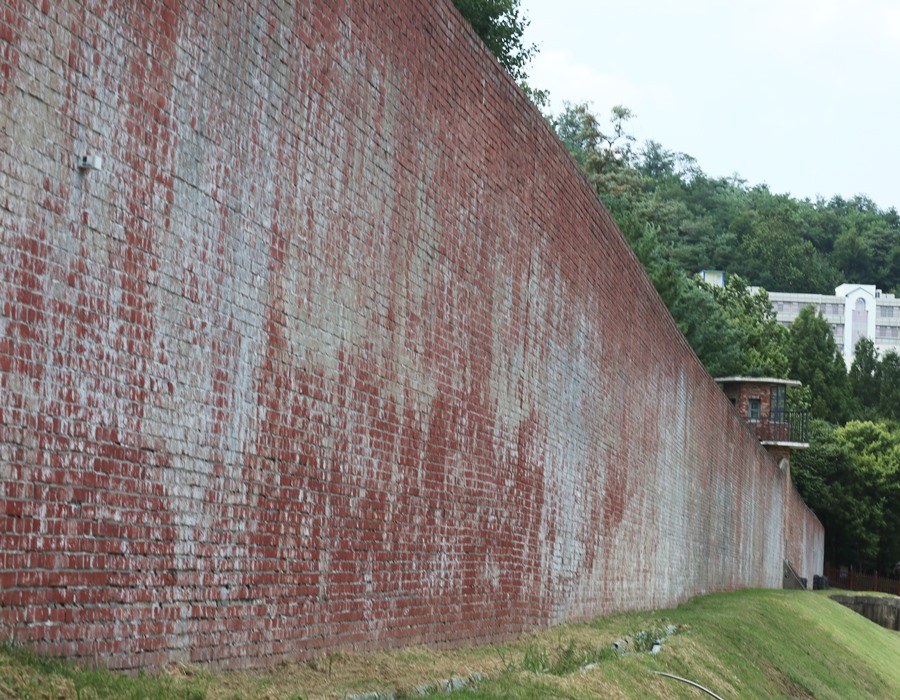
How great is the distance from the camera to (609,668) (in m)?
11.0

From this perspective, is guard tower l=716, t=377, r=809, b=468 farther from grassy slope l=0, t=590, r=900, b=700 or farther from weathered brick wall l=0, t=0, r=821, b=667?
weathered brick wall l=0, t=0, r=821, b=667

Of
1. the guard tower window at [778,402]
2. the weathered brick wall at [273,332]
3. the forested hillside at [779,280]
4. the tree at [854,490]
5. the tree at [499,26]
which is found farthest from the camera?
the tree at [854,490]

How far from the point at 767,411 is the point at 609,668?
37233 millimetres

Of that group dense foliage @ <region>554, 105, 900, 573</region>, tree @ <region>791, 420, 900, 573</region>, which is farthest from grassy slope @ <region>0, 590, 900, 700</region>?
tree @ <region>791, 420, 900, 573</region>

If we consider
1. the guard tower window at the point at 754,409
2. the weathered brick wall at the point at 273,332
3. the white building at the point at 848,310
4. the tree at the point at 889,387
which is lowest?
the weathered brick wall at the point at 273,332

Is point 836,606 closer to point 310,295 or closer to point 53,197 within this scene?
point 310,295

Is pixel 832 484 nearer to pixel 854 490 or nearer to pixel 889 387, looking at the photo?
pixel 854 490

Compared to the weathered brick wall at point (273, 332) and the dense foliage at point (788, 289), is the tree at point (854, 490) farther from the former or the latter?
the weathered brick wall at point (273, 332)

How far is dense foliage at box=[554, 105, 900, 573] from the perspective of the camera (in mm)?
58906

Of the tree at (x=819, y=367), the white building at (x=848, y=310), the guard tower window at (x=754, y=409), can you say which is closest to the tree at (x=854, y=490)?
the guard tower window at (x=754, y=409)

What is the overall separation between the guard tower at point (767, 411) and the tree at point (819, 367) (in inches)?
1369

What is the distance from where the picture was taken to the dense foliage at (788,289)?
193ft

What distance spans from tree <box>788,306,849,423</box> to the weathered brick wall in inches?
2811

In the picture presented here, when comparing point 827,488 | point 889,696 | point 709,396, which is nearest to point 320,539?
point 889,696
